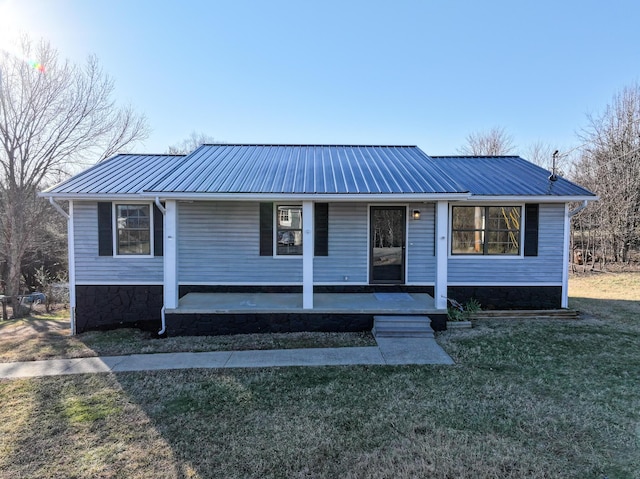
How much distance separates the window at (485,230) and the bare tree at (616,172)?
1159 centimetres

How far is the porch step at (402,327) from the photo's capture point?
6.20 m

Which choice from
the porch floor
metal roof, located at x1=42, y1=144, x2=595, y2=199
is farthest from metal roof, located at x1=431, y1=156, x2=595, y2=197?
the porch floor

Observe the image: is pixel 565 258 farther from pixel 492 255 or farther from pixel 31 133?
pixel 31 133

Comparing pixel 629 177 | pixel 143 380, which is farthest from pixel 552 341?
pixel 629 177

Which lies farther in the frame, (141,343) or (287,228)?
(287,228)

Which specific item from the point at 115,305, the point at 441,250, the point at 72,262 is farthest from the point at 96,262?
the point at 441,250

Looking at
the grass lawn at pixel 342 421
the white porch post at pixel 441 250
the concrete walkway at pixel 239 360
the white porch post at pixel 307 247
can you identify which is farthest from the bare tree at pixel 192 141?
the grass lawn at pixel 342 421

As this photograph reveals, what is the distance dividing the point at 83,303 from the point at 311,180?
5.79m

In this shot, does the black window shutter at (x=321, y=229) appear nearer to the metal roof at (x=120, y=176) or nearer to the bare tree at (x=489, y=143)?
the metal roof at (x=120, y=176)

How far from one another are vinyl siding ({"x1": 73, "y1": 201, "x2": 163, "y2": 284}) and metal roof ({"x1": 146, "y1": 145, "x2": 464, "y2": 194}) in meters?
1.75

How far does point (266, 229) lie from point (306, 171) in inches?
63.1

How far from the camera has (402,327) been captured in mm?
6301

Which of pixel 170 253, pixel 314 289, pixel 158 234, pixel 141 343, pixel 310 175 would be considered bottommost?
pixel 141 343

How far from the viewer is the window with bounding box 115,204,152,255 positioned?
25.9ft
